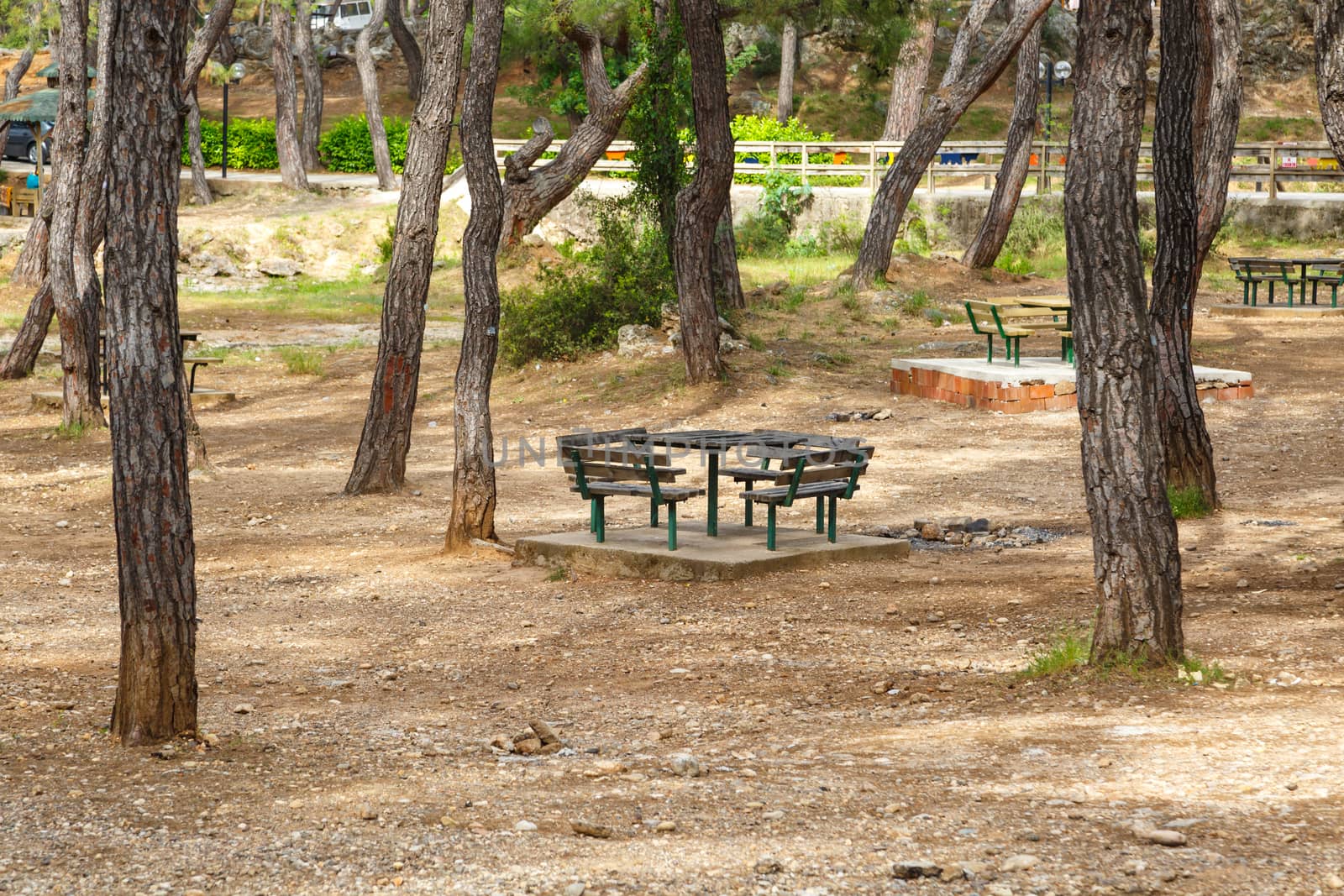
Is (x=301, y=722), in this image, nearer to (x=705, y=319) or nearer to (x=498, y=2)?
(x=498, y=2)

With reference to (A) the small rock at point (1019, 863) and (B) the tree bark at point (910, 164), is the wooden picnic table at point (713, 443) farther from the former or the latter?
(B) the tree bark at point (910, 164)

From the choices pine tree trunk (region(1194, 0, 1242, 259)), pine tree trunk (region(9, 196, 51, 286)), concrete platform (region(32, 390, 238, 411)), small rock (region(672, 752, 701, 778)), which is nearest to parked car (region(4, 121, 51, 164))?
pine tree trunk (region(9, 196, 51, 286))

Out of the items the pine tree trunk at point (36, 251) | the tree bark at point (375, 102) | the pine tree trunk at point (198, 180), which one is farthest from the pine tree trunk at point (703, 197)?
the pine tree trunk at point (198, 180)

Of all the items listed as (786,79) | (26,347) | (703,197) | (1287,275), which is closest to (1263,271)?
(1287,275)

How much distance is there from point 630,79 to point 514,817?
16.6 metres

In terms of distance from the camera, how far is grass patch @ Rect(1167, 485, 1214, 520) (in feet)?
33.5

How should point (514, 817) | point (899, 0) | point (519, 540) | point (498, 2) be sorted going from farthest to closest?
point (899, 0)
point (498, 2)
point (519, 540)
point (514, 817)

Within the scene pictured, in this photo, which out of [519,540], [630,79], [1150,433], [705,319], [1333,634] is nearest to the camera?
[1150,433]

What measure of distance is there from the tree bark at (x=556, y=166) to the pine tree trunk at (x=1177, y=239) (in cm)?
1205

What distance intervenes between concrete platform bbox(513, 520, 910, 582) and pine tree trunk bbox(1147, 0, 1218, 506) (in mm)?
2191

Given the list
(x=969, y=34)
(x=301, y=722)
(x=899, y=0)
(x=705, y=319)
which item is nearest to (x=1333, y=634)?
(x=301, y=722)

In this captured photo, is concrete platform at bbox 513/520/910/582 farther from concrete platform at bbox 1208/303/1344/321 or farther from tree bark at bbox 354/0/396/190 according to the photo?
tree bark at bbox 354/0/396/190

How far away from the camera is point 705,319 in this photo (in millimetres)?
16703

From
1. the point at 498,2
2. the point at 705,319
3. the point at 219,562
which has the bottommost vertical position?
the point at 219,562
